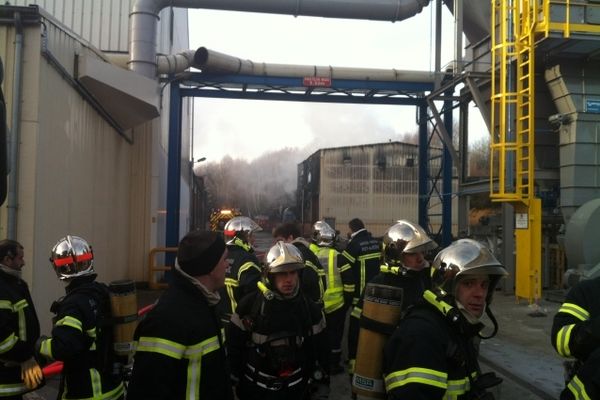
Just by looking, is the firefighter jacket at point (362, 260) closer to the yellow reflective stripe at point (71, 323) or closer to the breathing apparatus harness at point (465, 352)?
the yellow reflective stripe at point (71, 323)

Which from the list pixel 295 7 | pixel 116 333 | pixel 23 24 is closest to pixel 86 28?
pixel 295 7

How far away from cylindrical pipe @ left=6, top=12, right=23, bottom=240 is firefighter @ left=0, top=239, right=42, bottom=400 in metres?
2.19

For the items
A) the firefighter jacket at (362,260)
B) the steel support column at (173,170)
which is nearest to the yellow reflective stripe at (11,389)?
the firefighter jacket at (362,260)

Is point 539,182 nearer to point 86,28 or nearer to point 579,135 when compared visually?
point 579,135

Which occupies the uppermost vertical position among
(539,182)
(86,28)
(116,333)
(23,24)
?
(86,28)

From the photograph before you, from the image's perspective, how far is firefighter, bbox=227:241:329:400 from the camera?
3115mm

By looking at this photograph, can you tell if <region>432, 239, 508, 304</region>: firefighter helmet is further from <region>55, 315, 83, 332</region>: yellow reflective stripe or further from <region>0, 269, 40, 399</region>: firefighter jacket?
<region>0, 269, 40, 399</region>: firefighter jacket

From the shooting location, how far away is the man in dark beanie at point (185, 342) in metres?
1.98

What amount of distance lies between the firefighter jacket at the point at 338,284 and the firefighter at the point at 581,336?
9.80 feet

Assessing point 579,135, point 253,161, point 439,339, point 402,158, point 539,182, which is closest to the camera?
point 439,339

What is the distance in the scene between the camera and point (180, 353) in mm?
2012

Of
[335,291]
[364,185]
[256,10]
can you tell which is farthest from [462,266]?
[364,185]

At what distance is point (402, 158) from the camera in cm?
3588

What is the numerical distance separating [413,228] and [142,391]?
224cm
